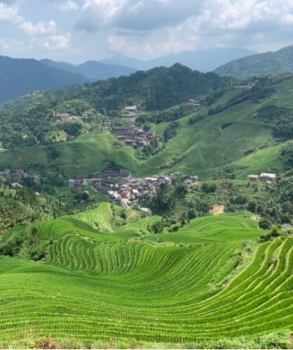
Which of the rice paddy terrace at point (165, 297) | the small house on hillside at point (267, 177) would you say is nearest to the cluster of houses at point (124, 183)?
the small house on hillside at point (267, 177)

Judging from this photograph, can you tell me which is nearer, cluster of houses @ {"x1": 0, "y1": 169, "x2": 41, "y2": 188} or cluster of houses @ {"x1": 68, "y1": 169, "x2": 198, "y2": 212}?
cluster of houses @ {"x1": 68, "y1": 169, "x2": 198, "y2": 212}

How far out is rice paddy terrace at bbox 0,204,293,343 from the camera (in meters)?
21.4

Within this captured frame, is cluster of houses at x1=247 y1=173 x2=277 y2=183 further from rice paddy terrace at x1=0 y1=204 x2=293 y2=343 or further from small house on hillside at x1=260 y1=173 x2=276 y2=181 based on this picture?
rice paddy terrace at x1=0 y1=204 x2=293 y2=343

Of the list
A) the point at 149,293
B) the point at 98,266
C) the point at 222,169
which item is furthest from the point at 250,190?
the point at 149,293

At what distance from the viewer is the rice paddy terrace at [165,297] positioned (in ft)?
70.2

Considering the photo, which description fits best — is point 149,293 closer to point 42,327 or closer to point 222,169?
point 42,327

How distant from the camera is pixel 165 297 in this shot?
33.0 metres

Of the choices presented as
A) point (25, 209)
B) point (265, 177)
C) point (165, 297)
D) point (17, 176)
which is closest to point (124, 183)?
point (17, 176)

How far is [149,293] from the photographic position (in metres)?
35.4

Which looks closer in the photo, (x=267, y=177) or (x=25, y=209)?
(x=25, y=209)

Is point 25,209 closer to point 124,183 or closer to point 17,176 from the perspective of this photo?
point 124,183

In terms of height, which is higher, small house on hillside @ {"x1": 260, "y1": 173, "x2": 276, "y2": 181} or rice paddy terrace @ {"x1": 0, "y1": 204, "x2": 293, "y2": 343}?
rice paddy terrace @ {"x1": 0, "y1": 204, "x2": 293, "y2": 343}

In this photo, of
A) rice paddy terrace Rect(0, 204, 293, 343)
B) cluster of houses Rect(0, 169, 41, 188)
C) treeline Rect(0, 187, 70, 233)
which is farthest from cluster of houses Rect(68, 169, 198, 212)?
rice paddy terrace Rect(0, 204, 293, 343)

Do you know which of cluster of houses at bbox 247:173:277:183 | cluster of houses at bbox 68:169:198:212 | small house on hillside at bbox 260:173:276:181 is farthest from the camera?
cluster of houses at bbox 68:169:198:212
